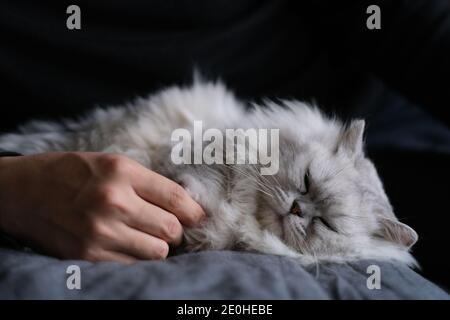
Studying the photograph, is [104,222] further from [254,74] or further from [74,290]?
[254,74]

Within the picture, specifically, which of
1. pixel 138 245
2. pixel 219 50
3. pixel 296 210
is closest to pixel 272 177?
pixel 296 210

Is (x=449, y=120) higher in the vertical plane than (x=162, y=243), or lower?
higher

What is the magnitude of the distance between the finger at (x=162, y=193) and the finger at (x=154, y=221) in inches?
0.7

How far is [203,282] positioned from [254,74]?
1044 millimetres

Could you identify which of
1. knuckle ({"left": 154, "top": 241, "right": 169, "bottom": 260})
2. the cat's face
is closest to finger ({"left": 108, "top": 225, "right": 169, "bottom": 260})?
knuckle ({"left": 154, "top": 241, "right": 169, "bottom": 260})

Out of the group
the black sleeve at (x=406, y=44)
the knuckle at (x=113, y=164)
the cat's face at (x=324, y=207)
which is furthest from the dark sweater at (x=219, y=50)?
the knuckle at (x=113, y=164)

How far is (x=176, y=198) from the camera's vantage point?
1.03 metres

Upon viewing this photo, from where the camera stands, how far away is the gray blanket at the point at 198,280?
0.81m

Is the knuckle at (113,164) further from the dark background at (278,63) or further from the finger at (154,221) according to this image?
the dark background at (278,63)

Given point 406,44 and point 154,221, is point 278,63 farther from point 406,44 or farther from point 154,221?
point 154,221

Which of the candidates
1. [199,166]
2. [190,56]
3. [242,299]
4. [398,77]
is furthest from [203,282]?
[398,77]

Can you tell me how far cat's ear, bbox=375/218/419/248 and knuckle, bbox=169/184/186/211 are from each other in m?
0.56

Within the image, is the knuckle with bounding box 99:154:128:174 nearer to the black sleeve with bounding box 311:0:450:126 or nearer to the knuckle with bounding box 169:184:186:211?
the knuckle with bounding box 169:184:186:211

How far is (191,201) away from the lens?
1.06 metres
